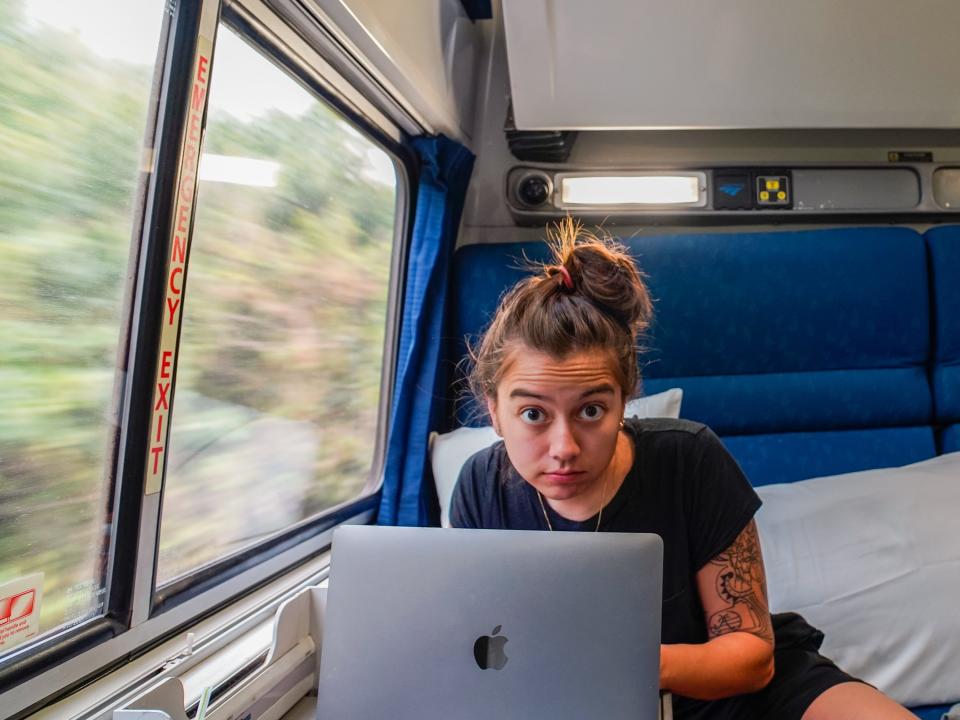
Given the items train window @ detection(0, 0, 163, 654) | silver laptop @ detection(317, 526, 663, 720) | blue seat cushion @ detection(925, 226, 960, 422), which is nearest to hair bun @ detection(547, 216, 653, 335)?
silver laptop @ detection(317, 526, 663, 720)

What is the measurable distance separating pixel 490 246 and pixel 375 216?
423 millimetres

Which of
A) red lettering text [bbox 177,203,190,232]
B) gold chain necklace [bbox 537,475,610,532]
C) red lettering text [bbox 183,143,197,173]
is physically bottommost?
gold chain necklace [bbox 537,475,610,532]

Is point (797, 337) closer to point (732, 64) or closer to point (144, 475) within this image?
point (732, 64)

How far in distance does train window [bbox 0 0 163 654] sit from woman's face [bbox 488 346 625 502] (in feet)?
2.31

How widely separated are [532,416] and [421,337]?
1243mm

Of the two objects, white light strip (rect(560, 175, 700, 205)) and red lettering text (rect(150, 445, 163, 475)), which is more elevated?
white light strip (rect(560, 175, 700, 205))

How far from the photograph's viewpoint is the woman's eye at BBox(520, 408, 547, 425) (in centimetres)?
130

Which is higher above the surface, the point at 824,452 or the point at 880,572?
the point at 824,452

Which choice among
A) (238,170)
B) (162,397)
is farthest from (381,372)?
(162,397)

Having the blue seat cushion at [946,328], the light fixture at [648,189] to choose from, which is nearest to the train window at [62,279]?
the light fixture at [648,189]

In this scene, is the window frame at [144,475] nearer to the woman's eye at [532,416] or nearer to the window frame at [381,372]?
the window frame at [381,372]

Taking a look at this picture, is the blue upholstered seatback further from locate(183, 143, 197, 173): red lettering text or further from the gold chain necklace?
locate(183, 143, 197, 173): red lettering text

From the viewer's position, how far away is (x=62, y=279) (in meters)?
1.17

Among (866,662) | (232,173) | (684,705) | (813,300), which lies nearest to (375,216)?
(232,173)
